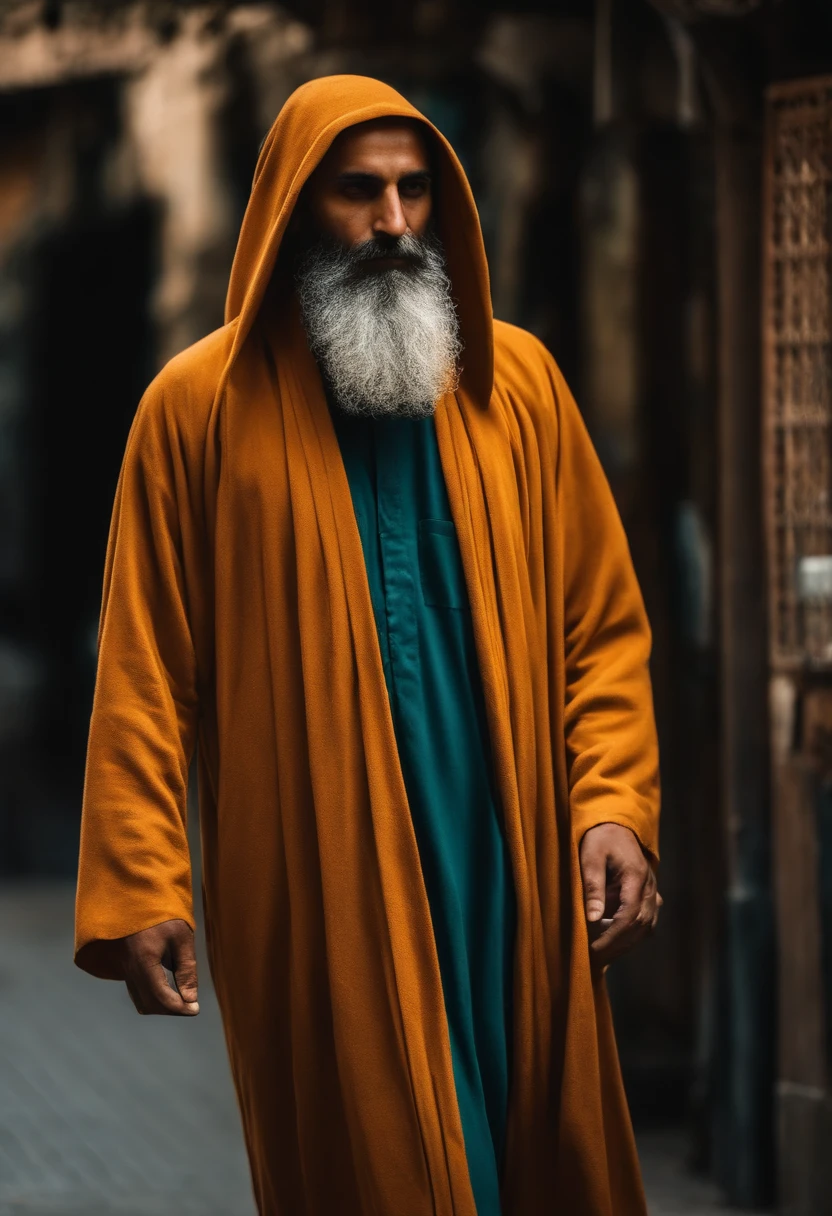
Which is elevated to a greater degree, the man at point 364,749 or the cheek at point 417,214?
the cheek at point 417,214

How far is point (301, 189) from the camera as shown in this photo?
9.30 feet

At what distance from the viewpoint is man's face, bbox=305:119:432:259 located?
2.77m

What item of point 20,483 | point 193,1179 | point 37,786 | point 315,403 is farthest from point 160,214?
point 315,403

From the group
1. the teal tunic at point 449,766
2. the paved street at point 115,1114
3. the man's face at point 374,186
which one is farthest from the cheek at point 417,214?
the paved street at point 115,1114

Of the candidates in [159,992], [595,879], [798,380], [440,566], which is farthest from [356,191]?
[798,380]

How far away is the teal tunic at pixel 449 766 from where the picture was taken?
2.73 metres

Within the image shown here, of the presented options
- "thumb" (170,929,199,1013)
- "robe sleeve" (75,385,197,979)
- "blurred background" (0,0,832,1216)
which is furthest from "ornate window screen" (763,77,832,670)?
"thumb" (170,929,199,1013)

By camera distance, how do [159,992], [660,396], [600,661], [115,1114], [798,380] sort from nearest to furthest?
[159,992], [600,661], [798,380], [660,396], [115,1114]

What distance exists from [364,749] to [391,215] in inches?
32.2

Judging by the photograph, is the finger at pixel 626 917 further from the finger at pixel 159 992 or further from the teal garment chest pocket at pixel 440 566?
the finger at pixel 159 992

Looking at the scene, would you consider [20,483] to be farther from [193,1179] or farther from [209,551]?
[209,551]

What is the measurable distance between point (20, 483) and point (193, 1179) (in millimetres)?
4494

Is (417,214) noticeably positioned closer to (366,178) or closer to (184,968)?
(366,178)

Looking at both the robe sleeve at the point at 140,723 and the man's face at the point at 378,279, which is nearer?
the robe sleeve at the point at 140,723
